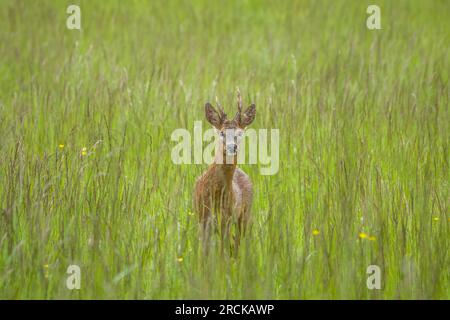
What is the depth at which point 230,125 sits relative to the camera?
5215 millimetres

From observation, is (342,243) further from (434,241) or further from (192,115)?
(192,115)

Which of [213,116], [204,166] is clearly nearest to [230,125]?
[213,116]

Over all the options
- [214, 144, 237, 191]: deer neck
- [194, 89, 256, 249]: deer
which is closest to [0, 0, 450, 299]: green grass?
[194, 89, 256, 249]: deer

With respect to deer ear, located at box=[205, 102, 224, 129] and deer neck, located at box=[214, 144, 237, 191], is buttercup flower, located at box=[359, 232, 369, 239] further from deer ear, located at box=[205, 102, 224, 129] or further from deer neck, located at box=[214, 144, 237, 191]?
deer ear, located at box=[205, 102, 224, 129]

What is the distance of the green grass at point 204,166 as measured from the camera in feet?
15.2

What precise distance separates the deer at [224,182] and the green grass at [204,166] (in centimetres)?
17

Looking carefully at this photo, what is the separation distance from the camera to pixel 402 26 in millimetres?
11328

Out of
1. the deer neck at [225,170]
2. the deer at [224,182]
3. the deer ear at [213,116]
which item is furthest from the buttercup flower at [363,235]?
the deer ear at [213,116]

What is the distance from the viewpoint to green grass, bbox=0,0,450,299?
15.2 ft

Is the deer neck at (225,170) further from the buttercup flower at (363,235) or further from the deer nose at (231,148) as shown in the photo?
the buttercup flower at (363,235)

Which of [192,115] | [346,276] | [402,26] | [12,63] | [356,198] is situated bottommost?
[346,276]

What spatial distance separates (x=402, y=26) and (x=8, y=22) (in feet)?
18.5

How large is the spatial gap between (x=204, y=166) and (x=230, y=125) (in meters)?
1.30

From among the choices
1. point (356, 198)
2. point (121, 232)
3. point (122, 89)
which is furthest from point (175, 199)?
point (122, 89)
